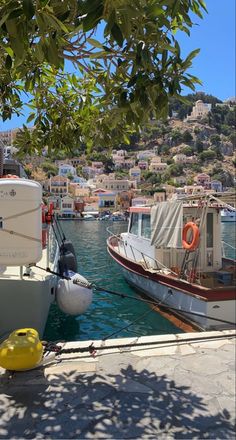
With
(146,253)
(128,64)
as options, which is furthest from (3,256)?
(146,253)

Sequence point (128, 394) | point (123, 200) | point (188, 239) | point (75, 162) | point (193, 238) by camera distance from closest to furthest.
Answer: point (128, 394) < point (193, 238) < point (188, 239) < point (123, 200) < point (75, 162)

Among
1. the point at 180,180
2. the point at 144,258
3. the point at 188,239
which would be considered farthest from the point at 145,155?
the point at 188,239

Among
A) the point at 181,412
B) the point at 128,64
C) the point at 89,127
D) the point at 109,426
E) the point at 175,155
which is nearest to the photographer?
the point at 109,426

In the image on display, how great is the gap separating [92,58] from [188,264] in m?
7.92

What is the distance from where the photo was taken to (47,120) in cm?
568

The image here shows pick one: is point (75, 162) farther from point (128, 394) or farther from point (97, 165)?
point (128, 394)

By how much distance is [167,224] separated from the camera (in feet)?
35.4

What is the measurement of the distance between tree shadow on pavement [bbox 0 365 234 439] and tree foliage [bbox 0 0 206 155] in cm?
241

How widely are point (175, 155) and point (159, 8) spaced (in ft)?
605

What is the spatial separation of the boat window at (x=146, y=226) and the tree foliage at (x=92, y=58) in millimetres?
7369

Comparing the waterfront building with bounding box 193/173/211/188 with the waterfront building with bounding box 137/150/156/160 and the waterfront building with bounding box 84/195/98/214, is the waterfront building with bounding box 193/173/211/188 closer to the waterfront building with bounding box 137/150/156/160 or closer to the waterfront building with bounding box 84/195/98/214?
the waterfront building with bounding box 137/150/156/160

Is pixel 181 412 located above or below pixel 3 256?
below

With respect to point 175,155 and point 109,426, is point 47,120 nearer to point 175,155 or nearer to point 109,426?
point 109,426

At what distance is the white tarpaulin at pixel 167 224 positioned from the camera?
10.3 m
